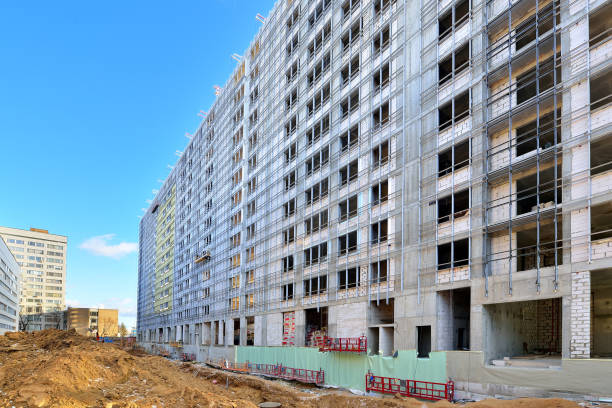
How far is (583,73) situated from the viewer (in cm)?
2273

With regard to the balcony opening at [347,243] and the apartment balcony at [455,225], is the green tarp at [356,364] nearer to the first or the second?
the apartment balcony at [455,225]

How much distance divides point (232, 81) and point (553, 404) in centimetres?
6903

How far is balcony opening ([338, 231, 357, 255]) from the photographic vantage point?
3972cm

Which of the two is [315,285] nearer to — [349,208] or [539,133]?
[349,208]

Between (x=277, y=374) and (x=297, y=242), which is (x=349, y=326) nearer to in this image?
(x=277, y=374)

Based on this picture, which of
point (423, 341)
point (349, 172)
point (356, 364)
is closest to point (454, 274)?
point (423, 341)

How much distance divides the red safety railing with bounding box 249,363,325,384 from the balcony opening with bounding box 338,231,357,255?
999 centimetres

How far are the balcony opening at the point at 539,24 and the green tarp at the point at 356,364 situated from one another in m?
18.7


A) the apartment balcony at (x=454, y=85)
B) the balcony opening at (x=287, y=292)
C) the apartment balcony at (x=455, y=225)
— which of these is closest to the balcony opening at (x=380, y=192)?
the apartment balcony at (x=455, y=225)

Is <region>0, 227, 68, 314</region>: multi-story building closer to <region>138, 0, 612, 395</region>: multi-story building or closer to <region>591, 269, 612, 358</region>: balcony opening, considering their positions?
<region>138, 0, 612, 395</region>: multi-story building

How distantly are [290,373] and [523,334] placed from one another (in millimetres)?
21037

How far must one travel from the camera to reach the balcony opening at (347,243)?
39.7 metres

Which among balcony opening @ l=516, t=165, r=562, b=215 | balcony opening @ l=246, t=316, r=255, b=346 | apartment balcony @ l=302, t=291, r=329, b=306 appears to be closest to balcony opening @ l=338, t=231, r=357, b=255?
apartment balcony @ l=302, t=291, r=329, b=306

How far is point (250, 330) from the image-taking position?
60.5m
